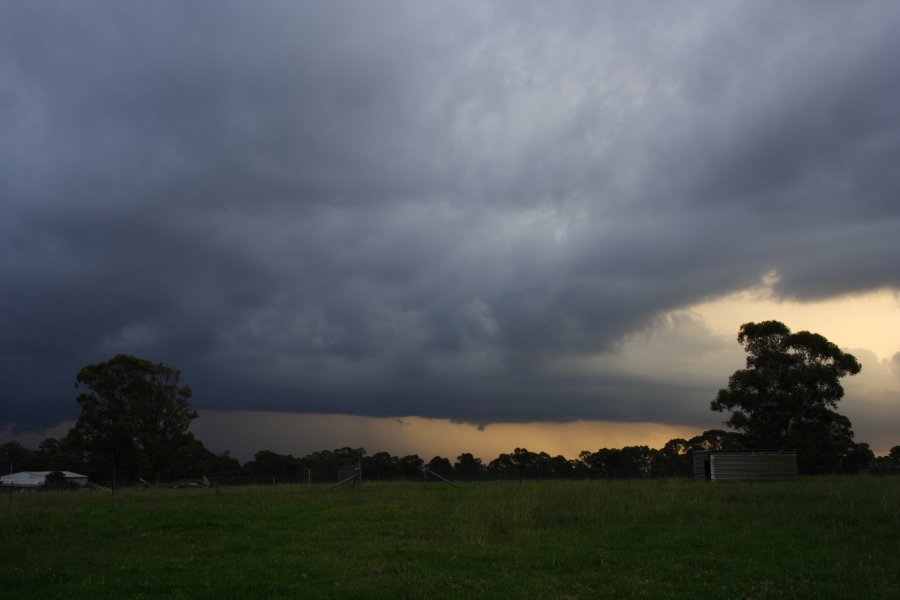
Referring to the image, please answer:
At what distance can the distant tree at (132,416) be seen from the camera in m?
70.6

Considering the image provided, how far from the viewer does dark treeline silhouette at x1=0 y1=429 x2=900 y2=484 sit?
55406 millimetres

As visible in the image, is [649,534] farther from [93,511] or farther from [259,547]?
[93,511]

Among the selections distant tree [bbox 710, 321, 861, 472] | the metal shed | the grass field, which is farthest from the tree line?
the grass field

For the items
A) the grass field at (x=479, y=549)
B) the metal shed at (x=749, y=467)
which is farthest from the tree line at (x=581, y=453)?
the grass field at (x=479, y=549)

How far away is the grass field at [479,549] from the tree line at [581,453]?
22321mm

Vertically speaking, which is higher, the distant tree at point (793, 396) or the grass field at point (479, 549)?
the distant tree at point (793, 396)

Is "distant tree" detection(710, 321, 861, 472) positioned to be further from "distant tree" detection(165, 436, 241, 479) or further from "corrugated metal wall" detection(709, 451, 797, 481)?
"distant tree" detection(165, 436, 241, 479)

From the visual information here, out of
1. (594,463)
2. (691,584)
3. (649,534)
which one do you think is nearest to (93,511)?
(649,534)

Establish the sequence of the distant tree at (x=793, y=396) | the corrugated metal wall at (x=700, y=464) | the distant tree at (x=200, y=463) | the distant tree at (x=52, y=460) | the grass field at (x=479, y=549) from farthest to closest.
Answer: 1. the distant tree at (x=52, y=460)
2. the distant tree at (x=200, y=463)
3. the distant tree at (x=793, y=396)
4. the corrugated metal wall at (x=700, y=464)
5. the grass field at (x=479, y=549)

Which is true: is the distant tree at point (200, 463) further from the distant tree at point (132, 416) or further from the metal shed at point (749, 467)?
the metal shed at point (749, 467)

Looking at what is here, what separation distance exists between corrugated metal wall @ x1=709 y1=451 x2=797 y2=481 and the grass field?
57.9ft

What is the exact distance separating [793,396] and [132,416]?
2406 inches

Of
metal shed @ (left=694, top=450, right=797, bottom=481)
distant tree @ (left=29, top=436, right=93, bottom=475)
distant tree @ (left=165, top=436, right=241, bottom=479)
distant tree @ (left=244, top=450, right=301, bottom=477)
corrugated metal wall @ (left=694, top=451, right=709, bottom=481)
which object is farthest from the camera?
distant tree @ (left=29, top=436, right=93, bottom=475)

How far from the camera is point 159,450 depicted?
244ft
